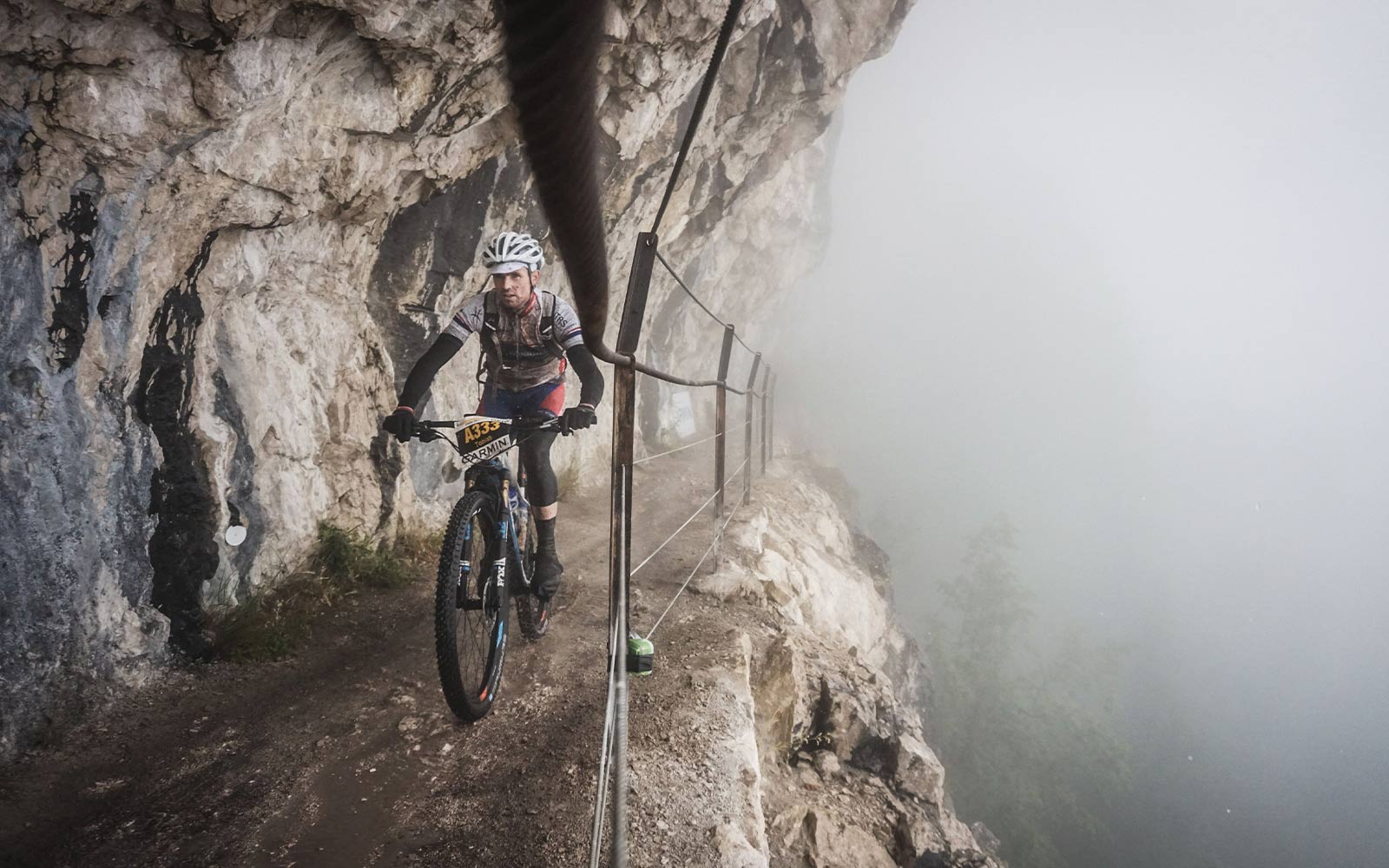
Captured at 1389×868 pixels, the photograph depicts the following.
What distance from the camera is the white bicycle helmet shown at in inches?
127

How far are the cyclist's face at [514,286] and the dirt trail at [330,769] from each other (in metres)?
2.20

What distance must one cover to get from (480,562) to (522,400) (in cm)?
107

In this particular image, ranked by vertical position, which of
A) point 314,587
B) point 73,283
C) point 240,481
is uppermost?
point 73,283

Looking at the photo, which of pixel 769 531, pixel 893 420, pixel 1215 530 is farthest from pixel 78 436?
pixel 1215 530

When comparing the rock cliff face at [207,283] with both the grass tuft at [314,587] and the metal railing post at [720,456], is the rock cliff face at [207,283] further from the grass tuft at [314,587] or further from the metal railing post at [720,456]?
the metal railing post at [720,456]

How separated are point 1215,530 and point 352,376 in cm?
10789

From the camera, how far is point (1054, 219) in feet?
434

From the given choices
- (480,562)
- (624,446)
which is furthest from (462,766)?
(624,446)

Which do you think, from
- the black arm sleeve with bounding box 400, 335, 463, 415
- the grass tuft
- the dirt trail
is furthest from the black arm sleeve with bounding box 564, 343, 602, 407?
the grass tuft

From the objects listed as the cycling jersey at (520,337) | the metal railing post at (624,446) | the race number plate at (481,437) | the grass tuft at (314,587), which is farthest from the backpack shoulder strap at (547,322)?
the grass tuft at (314,587)

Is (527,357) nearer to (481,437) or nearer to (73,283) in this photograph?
(481,437)

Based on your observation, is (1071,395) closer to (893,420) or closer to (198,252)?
(893,420)

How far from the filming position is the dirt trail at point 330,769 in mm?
2184

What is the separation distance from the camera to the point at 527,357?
3.59 meters
